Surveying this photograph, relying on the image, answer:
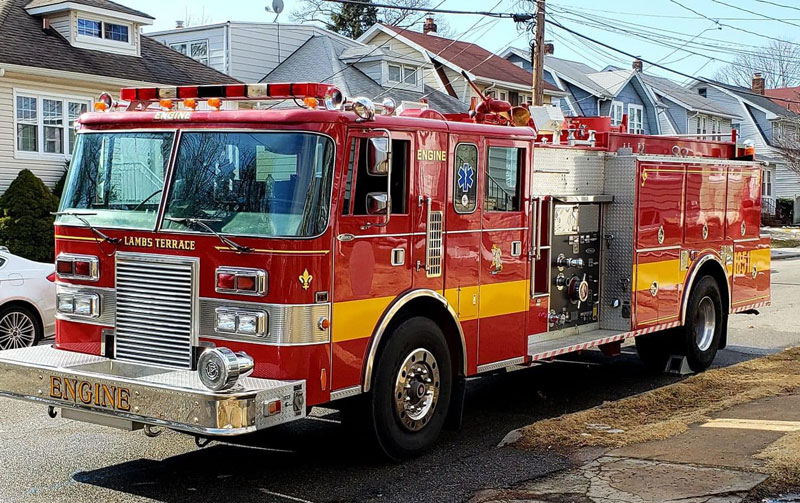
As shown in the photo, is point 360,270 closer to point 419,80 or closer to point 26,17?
point 26,17

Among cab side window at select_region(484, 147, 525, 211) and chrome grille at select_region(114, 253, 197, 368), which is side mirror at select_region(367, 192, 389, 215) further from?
cab side window at select_region(484, 147, 525, 211)

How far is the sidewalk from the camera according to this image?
19.2 ft

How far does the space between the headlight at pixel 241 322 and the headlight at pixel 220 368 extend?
1.36 ft

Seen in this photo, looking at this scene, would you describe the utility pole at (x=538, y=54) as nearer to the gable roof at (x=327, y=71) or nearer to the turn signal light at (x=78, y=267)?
the gable roof at (x=327, y=71)

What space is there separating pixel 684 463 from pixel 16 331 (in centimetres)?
750

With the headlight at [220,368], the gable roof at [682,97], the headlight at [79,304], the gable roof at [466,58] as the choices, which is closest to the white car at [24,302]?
the headlight at [79,304]

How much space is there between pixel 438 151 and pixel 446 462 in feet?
7.25

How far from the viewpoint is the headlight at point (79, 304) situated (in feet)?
21.3

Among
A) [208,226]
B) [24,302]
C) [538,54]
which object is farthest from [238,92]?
[538,54]

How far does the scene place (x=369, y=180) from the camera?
639 cm

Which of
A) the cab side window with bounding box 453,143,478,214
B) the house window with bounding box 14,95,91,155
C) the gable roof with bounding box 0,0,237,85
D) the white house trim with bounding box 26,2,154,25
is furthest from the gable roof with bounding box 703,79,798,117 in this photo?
the cab side window with bounding box 453,143,478,214

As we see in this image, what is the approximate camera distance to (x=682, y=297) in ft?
32.9

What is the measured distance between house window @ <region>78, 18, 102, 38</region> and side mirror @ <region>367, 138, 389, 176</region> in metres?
19.4

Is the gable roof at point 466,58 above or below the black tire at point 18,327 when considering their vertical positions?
above
